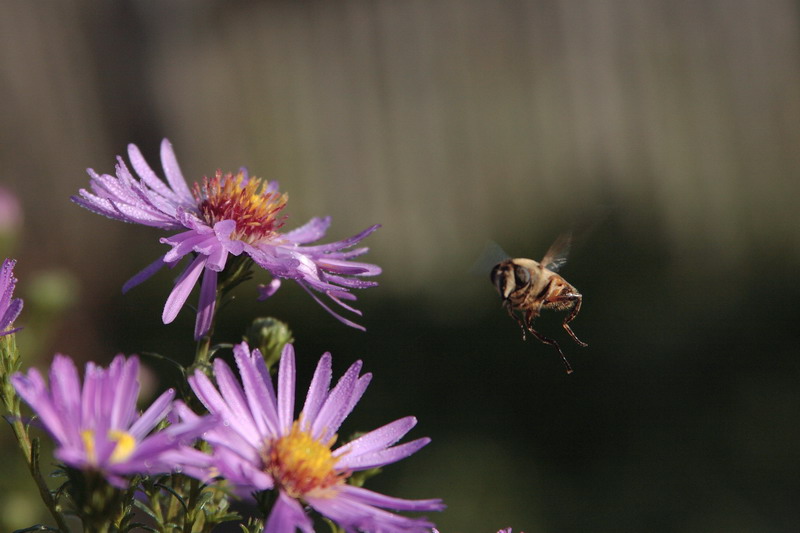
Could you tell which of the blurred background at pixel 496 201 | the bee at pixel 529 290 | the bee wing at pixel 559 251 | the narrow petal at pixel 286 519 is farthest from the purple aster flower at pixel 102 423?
the blurred background at pixel 496 201

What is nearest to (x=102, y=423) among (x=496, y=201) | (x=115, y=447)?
(x=115, y=447)

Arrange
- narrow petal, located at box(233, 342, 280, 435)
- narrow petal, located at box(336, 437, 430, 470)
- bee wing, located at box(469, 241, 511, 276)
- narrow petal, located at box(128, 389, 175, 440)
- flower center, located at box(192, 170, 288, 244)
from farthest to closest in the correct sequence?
bee wing, located at box(469, 241, 511, 276)
flower center, located at box(192, 170, 288, 244)
narrow petal, located at box(336, 437, 430, 470)
narrow petal, located at box(233, 342, 280, 435)
narrow petal, located at box(128, 389, 175, 440)

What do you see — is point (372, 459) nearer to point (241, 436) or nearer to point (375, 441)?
point (375, 441)

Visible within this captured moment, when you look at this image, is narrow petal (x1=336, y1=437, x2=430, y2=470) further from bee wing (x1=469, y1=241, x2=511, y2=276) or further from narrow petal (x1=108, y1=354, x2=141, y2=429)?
bee wing (x1=469, y1=241, x2=511, y2=276)

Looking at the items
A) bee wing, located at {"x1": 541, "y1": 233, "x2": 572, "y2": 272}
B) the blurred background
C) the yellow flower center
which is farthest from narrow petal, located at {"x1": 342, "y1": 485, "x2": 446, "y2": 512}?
the blurred background

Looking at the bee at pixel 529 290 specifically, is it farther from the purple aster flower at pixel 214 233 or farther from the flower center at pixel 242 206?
the flower center at pixel 242 206
